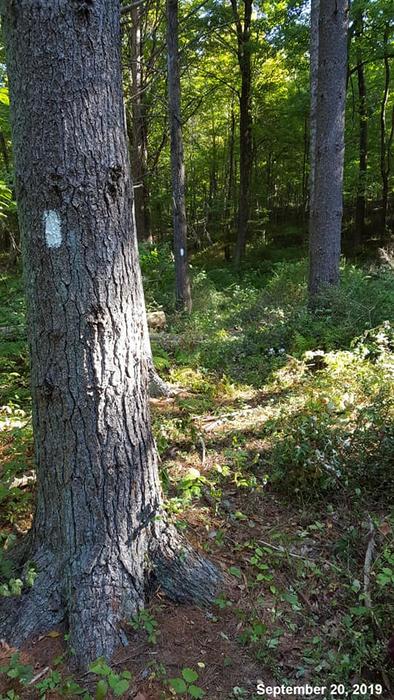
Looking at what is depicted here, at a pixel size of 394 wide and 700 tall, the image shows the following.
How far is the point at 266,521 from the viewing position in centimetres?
294

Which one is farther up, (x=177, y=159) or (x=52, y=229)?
(x=177, y=159)

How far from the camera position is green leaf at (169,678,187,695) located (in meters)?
1.81

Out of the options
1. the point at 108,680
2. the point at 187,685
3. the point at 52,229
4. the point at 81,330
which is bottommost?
the point at 187,685

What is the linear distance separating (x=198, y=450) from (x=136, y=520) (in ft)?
5.28

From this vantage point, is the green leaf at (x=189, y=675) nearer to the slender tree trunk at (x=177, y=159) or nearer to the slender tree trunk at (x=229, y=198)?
the slender tree trunk at (x=177, y=159)

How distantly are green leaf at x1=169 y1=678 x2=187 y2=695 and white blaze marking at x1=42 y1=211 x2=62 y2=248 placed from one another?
75.4 inches

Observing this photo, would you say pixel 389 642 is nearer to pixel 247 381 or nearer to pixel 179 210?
pixel 247 381

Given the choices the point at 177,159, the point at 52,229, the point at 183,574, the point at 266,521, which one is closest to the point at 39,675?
the point at 183,574

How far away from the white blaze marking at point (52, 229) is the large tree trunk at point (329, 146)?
17.0ft

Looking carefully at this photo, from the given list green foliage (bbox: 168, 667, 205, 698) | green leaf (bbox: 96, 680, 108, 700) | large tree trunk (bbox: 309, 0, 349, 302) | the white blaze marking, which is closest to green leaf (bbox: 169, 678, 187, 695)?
green foliage (bbox: 168, 667, 205, 698)

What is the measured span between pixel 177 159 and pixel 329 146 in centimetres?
387

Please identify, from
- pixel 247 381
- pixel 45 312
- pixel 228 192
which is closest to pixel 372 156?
pixel 228 192

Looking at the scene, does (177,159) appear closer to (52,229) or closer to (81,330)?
(52,229)

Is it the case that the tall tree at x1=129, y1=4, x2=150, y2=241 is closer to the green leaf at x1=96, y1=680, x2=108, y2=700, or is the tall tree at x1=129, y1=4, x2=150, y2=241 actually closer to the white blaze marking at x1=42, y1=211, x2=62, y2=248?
the white blaze marking at x1=42, y1=211, x2=62, y2=248
